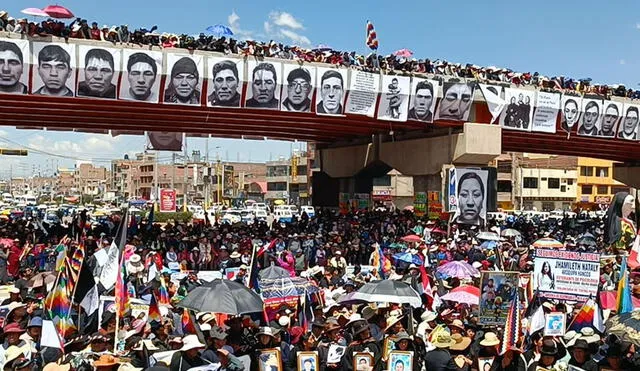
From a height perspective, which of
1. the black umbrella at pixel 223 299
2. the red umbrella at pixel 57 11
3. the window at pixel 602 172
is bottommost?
the black umbrella at pixel 223 299

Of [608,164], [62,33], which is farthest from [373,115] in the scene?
[608,164]

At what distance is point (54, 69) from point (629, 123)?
2865cm

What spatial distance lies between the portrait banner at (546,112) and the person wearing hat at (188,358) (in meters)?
29.4

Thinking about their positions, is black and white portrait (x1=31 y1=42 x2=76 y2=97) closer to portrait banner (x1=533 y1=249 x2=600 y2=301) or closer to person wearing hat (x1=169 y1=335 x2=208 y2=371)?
portrait banner (x1=533 y1=249 x2=600 y2=301)

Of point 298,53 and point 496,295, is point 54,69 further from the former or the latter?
point 496,295

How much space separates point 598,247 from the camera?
25609 mm

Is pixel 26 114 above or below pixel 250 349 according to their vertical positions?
above

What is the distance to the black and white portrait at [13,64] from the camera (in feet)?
77.8

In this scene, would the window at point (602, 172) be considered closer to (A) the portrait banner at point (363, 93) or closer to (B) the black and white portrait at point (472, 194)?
(B) the black and white portrait at point (472, 194)

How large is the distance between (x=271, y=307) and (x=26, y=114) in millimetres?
25616

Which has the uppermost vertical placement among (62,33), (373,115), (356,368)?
(62,33)

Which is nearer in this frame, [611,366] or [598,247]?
[611,366]

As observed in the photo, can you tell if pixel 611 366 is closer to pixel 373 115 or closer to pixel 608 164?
pixel 373 115

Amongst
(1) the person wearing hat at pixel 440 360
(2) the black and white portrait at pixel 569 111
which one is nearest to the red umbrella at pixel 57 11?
(1) the person wearing hat at pixel 440 360
